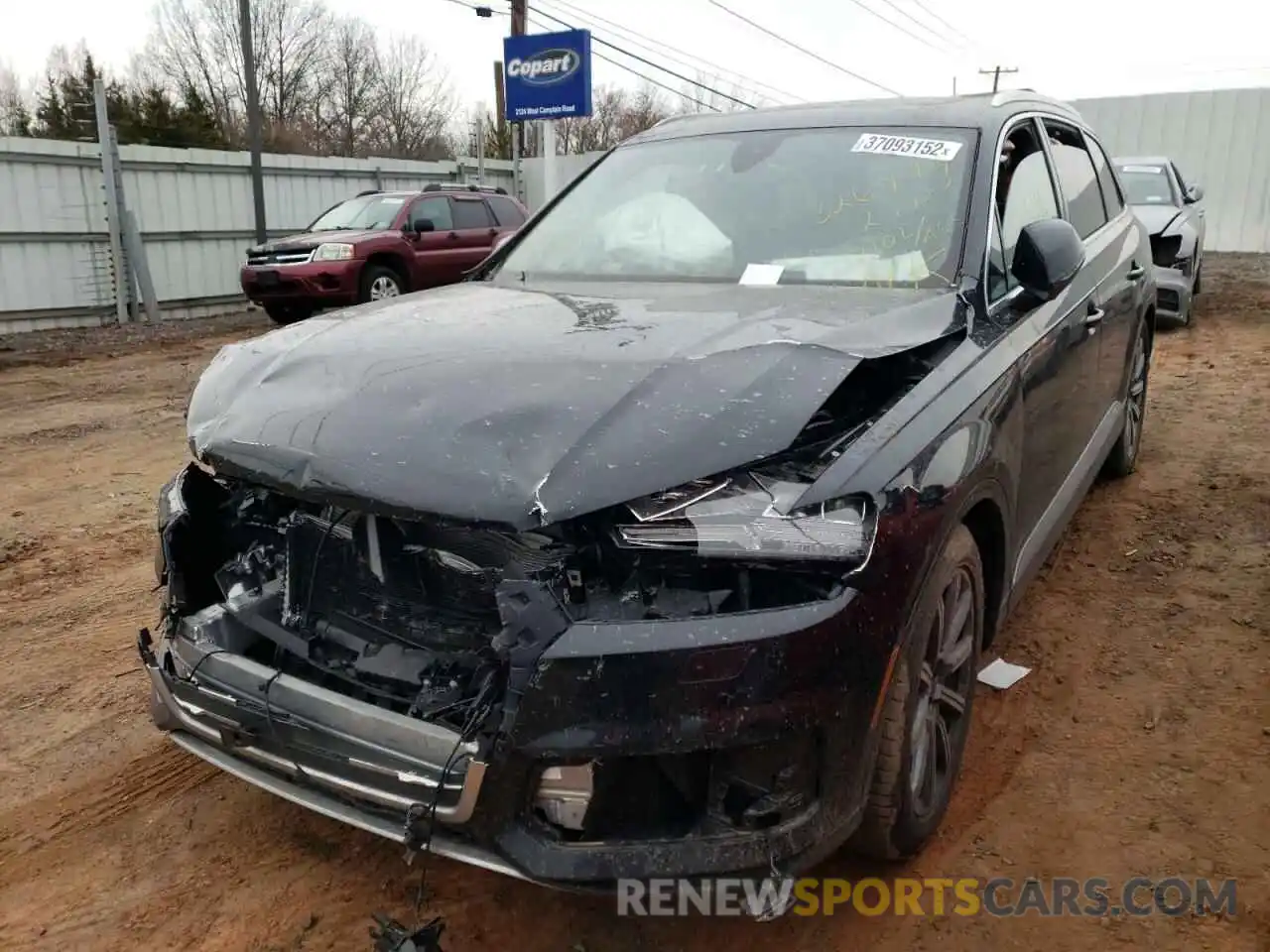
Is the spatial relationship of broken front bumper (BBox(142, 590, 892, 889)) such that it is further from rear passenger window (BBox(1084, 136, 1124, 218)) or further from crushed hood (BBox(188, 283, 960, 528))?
rear passenger window (BBox(1084, 136, 1124, 218))

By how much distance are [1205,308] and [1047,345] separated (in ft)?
35.7

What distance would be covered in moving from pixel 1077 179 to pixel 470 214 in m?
10.5

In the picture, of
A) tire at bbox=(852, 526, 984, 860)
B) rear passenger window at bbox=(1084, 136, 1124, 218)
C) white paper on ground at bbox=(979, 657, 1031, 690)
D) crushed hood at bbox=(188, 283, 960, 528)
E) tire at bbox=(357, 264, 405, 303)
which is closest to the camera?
crushed hood at bbox=(188, 283, 960, 528)

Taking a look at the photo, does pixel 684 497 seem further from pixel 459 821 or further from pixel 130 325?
pixel 130 325

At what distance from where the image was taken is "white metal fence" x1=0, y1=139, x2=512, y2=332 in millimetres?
12516

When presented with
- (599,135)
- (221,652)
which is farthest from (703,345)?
(599,135)

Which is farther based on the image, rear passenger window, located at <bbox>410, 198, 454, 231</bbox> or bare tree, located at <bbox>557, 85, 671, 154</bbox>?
bare tree, located at <bbox>557, 85, 671, 154</bbox>

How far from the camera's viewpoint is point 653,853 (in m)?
1.85

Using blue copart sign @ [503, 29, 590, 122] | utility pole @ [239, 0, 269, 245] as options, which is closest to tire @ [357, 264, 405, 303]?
utility pole @ [239, 0, 269, 245]

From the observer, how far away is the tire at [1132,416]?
16.0 feet

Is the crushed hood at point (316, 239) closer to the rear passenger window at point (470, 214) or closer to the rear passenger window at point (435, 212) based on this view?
the rear passenger window at point (435, 212)

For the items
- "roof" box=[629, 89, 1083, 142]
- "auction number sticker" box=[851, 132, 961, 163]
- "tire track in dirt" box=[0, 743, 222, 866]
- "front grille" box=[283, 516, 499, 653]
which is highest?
"roof" box=[629, 89, 1083, 142]

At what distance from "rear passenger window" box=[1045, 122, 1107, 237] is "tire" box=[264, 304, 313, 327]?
9985 mm

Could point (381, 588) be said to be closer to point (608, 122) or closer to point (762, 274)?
point (762, 274)
